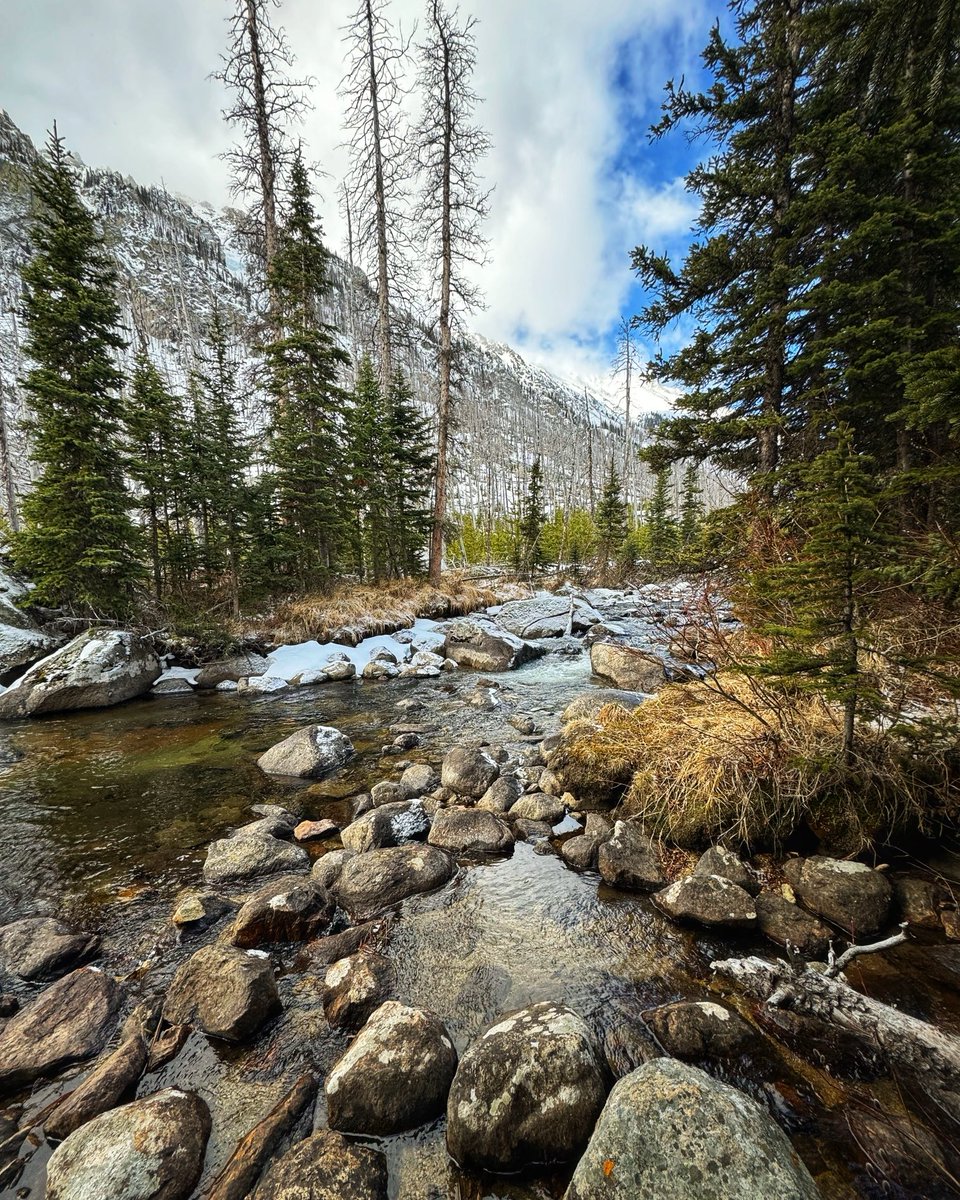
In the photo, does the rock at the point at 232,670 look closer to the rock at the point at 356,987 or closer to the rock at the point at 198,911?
the rock at the point at 198,911

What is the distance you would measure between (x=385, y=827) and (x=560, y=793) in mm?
1923

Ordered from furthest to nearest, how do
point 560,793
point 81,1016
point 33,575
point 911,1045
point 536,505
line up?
point 536,505 → point 33,575 → point 560,793 → point 81,1016 → point 911,1045

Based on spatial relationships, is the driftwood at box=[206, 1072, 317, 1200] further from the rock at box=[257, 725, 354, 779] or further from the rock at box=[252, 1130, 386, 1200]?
the rock at box=[257, 725, 354, 779]

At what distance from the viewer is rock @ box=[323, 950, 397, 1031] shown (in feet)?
8.73

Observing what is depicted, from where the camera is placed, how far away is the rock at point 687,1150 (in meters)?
1.58

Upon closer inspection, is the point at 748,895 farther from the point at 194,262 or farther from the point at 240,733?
the point at 194,262

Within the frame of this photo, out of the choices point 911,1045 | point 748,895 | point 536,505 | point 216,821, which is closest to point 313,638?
point 216,821

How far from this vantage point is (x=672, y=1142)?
1.67 metres

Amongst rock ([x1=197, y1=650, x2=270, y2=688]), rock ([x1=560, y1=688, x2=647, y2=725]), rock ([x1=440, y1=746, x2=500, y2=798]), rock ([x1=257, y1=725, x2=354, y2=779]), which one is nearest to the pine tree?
rock ([x1=197, y1=650, x2=270, y2=688])

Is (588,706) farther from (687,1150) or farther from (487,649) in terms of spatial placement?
(687,1150)

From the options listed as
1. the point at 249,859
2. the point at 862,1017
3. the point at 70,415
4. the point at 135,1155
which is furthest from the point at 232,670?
the point at 862,1017

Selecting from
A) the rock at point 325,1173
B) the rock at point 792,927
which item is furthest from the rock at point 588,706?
the rock at point 325,1173

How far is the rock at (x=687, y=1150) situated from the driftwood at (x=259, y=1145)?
1.28 meters

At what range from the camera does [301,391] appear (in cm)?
1422
